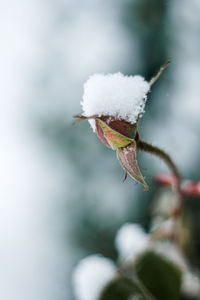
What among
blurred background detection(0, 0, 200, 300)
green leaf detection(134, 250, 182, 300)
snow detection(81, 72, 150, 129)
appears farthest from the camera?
blurred background detection(0, 0, 200, 300)

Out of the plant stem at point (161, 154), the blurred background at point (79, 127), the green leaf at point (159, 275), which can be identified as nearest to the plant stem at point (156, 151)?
the plant stem at point (161, 154)

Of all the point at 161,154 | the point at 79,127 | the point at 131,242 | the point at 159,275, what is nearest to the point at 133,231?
the point at 131,242

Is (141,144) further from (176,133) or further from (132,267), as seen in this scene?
(176,133)

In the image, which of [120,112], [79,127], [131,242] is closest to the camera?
[120,112]

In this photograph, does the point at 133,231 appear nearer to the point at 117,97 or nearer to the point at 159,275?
the point at 159,275

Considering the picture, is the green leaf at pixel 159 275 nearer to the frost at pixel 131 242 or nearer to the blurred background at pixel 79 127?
the frost at pixel 131 242

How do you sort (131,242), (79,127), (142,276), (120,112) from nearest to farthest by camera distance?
(120,112), (142,276), (131,242), (79,127)

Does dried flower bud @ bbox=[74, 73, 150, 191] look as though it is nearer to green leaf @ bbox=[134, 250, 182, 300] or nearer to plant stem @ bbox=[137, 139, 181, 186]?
plant stem @ bbox=[137, 139, 181, 186]

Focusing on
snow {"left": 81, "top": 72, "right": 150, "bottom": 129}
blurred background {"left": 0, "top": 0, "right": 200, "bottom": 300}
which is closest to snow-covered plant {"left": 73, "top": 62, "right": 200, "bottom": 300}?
snow {"left": 81, "top": 72, "right": 150, "bottom": 129}
